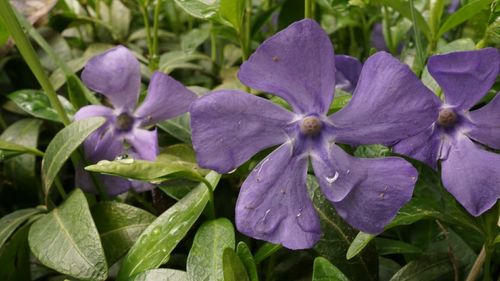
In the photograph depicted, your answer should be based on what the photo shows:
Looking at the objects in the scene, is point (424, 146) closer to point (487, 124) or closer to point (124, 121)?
point (487, 124)

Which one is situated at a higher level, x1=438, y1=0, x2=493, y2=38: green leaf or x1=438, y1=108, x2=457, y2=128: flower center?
x1=438, y1=0, x2=493, y2=38: green leaf

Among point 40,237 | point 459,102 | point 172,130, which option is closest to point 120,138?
point 172,130

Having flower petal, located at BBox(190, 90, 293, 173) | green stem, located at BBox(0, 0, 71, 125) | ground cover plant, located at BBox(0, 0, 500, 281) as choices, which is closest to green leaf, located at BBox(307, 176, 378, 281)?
ground cover plant, located at BBox(0, 0, 500, 281)

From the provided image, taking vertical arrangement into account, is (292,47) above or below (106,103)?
above

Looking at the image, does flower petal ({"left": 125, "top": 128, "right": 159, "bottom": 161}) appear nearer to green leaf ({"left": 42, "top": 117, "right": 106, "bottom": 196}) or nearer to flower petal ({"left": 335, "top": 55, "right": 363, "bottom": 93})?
green leaf ({"left": 42, "top": 117, "right": 106, "bottom": 196})

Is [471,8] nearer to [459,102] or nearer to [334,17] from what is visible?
[459,102]

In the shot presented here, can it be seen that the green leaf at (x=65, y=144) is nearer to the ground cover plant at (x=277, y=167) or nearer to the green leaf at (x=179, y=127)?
the ground cover plant at (x=277, y=167)

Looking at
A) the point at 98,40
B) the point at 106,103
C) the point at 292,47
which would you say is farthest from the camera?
the point at 98,40
